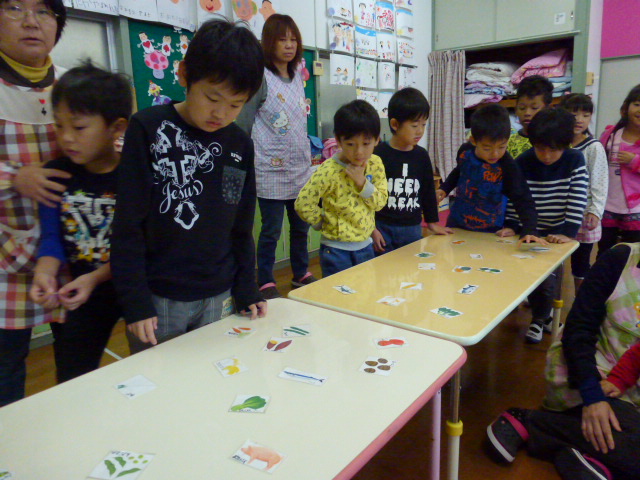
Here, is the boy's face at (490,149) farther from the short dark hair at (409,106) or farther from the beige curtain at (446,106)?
the beige curtain at (446,106)

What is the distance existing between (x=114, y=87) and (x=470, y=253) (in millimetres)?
1298

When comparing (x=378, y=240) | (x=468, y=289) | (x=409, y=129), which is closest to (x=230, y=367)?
(x=468, y=289)

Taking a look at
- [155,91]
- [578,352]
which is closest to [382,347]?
[578,352]

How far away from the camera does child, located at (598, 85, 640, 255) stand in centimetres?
232

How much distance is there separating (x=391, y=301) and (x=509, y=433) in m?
0.68

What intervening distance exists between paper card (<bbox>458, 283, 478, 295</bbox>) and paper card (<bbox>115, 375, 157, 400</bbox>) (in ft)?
2.80

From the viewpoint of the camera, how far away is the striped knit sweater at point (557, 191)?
77.2 inches

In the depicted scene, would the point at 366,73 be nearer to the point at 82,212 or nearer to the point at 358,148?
the point at 358,148

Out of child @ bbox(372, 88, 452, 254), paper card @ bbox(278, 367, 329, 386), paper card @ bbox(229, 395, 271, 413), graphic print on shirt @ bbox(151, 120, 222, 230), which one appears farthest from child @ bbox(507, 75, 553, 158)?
paper card @ bbox(229, 395, 271, 413)

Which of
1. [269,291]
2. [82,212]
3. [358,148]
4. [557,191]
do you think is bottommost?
[269,291]

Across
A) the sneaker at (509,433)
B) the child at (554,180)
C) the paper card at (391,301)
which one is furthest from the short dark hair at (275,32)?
the sneaker at (509,433)

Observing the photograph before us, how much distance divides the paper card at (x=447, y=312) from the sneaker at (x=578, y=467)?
0.62 m

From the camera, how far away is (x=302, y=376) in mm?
840

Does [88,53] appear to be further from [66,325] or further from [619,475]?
[619,475]
